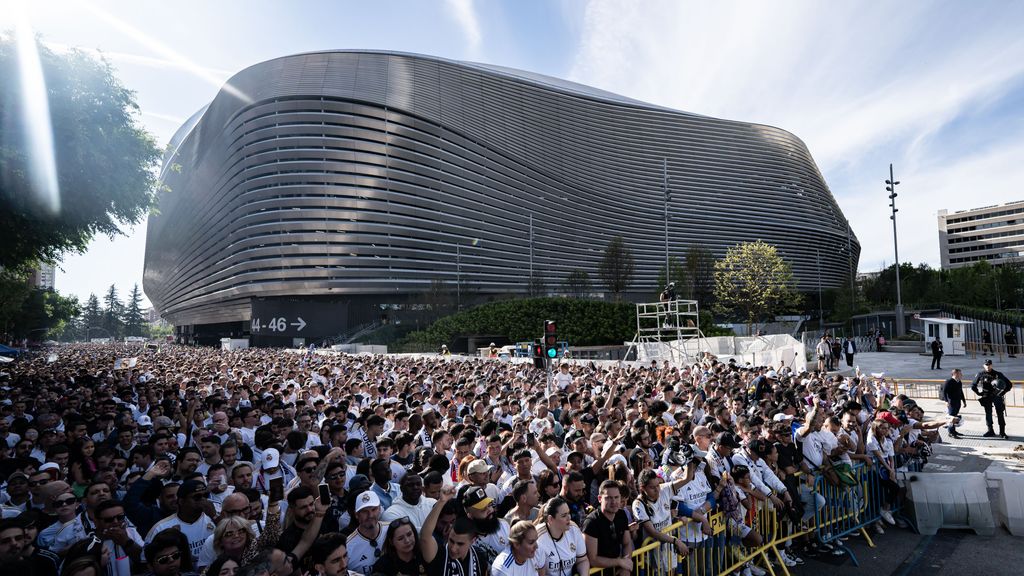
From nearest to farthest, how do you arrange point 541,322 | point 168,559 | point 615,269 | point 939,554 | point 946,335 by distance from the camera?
point 168,559
point 939,554
point 946,335
point 541,322
point 615,269

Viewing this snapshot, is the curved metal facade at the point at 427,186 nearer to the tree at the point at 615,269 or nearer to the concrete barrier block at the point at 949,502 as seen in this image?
the tree at the point at 615,269

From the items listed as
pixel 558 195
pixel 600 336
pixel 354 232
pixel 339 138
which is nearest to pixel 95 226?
pixel 600 336

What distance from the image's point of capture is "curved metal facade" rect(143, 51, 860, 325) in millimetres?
64062

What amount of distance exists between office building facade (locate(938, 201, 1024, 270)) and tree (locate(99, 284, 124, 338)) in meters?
204

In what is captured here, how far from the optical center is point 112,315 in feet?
463

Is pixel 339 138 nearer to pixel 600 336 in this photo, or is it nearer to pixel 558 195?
pixel 558 195

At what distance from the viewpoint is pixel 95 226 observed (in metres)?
16.6

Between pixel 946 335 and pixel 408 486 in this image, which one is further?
pixel 946 335

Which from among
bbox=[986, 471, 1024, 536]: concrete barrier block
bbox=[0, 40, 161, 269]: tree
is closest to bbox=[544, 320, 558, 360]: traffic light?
bbox=[986, 471, 1024, 536]: concrete barrier block

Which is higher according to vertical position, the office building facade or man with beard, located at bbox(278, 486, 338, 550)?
the office building facade

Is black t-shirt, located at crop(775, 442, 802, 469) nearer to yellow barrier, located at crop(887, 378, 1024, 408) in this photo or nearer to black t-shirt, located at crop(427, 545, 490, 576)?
black t-shirt, located at crop(427, 545, 490, 576)

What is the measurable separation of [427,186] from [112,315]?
122m

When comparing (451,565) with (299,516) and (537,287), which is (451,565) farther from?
(537,287)

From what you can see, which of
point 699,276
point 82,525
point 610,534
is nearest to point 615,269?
point 699,276
